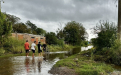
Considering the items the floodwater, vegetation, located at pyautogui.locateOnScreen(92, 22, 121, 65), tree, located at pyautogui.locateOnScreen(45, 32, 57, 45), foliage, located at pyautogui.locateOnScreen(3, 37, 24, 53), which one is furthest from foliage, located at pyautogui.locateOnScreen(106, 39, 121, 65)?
tree, located at pyautogui.locateOnScreen(45, 32, 57, 45)

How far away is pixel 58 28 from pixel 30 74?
58.9m

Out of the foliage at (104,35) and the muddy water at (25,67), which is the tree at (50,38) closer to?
the foliage at (104,35)

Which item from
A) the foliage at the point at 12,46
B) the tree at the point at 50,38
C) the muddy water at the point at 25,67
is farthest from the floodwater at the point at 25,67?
the tree at the point at 50,38

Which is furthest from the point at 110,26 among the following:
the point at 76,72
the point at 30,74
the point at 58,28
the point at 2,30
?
the point at 58,28

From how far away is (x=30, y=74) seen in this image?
24.5ft

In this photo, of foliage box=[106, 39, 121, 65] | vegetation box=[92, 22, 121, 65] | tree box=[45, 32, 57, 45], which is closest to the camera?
foliage box=[106, 39, 121, 65]

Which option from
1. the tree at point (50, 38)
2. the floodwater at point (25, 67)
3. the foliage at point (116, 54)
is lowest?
the floodwater at point (25, 67)

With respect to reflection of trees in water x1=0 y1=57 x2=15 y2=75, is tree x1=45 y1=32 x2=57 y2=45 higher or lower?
higher

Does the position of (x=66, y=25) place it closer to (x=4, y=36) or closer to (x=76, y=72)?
(x=4, y=36)

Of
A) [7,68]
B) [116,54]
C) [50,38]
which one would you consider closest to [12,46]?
[7,68]

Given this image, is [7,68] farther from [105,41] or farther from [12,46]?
[12,46]

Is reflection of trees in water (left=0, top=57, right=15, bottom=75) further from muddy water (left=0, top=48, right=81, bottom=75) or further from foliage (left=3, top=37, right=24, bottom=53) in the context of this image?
foliage (left=3, top=37, right=24, bottom=53)

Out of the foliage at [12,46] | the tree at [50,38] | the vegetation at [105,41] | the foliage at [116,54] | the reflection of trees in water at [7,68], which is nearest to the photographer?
the reflection of trees in water at [7,68]

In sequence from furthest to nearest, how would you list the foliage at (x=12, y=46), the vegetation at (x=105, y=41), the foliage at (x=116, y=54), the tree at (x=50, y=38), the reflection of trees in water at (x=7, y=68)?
1. the tree at (x=50, y=38)
2. the foliage at (x=12, y=46)
3. the vegetation at (x=105, y=41)
4. the foliage at (x=116, y=54)
5. the reflection of trees in water at (x=7, y=68)
